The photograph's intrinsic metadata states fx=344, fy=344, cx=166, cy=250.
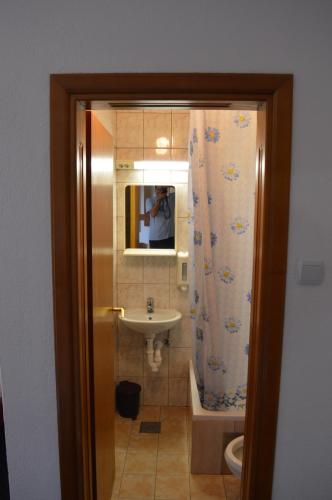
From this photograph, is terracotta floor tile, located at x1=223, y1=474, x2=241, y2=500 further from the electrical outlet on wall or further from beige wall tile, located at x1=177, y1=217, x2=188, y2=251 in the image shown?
the electrical outlet on wall

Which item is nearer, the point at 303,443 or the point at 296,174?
the point at 296,174

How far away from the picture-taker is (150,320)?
2.86 meters

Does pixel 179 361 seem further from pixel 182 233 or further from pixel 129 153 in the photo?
pixel 129 153

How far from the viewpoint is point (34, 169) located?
1277 mm

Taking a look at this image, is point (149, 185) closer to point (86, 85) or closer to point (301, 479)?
point (86, 85)

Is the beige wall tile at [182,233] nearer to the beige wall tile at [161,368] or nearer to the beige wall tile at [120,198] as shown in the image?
the beige wall tile at [120,198]

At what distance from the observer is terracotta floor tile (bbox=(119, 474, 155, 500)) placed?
2.13 metres

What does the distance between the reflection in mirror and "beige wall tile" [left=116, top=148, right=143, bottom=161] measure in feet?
0.83

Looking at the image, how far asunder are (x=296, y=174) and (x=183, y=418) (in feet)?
8.15

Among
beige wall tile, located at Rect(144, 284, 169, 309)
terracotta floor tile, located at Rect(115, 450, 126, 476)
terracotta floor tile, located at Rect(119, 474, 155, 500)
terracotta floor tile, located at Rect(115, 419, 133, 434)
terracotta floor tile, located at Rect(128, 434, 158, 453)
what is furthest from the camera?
beige wall tile, located at Rect(144, 284, 169, 309)

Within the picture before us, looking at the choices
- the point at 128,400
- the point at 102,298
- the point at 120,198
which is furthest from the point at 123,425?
the point at 120,198

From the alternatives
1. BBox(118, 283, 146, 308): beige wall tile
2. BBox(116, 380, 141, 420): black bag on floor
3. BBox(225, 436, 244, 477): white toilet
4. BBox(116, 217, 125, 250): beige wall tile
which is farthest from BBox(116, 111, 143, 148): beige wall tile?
BBox(225, 436, 244, 477): white toilet

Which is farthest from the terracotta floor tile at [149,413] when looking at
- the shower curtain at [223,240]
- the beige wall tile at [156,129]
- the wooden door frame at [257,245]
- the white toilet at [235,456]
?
the beige wall tile at [156,129]

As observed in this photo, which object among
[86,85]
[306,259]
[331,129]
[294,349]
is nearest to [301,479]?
[294,349]
